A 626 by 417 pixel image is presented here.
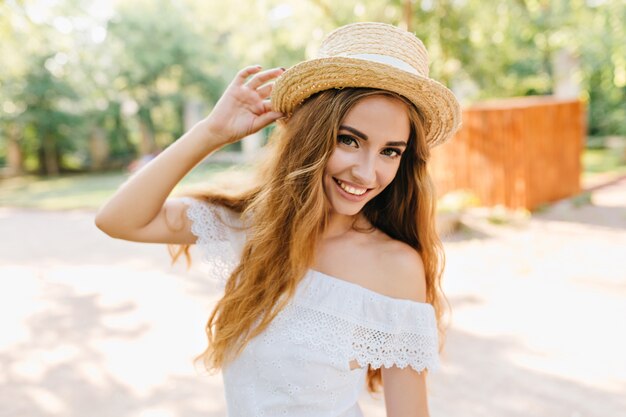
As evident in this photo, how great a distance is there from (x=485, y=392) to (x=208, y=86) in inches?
747

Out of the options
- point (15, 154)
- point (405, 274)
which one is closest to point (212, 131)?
point (405, 274)

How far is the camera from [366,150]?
1.47m

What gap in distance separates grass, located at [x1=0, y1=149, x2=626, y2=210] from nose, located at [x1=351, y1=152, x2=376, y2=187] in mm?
10847

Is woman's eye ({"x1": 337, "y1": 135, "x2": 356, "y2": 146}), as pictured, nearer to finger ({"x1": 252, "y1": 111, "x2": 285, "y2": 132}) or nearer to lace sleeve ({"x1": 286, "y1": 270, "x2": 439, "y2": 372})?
finger ({"x1": 252, "y1": 111, "x2": 285, "y2": 132})

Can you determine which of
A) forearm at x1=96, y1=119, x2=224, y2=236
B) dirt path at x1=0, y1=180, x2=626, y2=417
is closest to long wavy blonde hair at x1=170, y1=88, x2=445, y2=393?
forearm at x1=96, y1=119, x2=224, y2=236

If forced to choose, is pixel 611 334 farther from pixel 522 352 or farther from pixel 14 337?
pixel 14 337

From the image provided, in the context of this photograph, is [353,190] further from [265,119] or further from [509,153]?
[509,153]

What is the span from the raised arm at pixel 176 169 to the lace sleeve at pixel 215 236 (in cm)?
5

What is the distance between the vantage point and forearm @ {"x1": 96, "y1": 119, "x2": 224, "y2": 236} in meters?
1.57

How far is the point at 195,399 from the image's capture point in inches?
135

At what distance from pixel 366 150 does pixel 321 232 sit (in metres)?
0.32

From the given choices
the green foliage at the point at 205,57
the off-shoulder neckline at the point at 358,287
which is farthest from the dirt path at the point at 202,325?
the green foliage at the point at 205,57

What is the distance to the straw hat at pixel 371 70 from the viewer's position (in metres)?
1.40

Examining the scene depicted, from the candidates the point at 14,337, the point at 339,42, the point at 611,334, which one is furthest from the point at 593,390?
the point at 14,337
